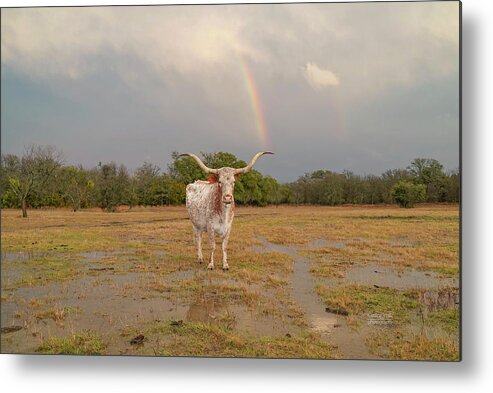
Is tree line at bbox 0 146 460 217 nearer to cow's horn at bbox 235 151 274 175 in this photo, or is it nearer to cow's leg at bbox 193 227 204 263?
cow's horn at bbox 235 151 274 175

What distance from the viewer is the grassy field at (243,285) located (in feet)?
9.25

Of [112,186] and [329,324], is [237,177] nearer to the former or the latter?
[112,186]

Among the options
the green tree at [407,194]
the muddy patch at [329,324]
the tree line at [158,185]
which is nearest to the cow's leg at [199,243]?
the tree line at [158,185]

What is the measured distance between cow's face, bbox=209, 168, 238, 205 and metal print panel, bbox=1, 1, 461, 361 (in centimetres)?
2

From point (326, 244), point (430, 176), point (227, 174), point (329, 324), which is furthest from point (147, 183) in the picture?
point (430, 176)

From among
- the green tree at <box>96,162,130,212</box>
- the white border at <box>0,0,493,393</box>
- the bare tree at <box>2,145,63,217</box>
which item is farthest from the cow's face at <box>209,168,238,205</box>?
the bare tree at <box>2,145,63,217</box>

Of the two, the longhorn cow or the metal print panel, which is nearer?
the metal print panel

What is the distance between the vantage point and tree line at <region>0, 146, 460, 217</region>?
3059mm

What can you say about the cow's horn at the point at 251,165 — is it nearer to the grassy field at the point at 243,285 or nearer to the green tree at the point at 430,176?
the grassy field at the point at 243,285

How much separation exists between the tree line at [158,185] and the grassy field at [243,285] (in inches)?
3.8

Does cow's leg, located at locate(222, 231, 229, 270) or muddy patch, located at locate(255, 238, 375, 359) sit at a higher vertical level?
cow's leg, located at locate(222, 231, 229, 270)

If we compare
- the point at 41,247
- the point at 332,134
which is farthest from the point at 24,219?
the point at 332,134

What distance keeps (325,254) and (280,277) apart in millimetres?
427

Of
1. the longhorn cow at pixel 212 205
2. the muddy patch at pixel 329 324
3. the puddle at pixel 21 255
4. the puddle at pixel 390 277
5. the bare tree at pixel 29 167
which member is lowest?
the muddy patch at pixel 329 324
